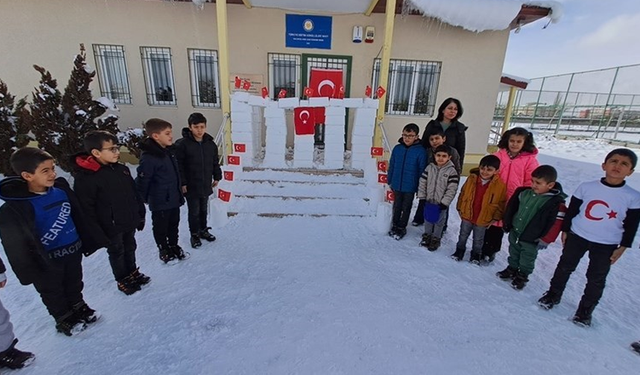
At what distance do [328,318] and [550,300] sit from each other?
201 centimetres

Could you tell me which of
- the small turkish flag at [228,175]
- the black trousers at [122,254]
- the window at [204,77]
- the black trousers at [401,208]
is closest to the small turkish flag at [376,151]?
the black trousers at [401,208]

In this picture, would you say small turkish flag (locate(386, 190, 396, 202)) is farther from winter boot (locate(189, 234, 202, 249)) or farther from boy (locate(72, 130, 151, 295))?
boy (locate(72, 130, 151, 295))

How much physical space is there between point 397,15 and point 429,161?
420 centimetres

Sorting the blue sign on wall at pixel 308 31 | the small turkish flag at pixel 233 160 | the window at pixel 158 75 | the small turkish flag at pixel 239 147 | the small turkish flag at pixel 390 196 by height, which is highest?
the blue sign on wall at pixel 308 31

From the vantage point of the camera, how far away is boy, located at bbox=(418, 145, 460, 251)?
3385 millimetres

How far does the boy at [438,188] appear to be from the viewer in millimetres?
3385

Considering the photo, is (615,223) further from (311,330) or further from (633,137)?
(633,137)

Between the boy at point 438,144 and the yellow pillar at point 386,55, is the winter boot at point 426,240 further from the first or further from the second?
the yellow pillar at point 386,55

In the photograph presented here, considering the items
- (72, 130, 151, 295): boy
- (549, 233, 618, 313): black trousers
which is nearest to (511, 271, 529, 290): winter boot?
(549, 233, 618, 313): black trousers

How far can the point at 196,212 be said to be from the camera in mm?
3553

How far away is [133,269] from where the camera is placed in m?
2.81

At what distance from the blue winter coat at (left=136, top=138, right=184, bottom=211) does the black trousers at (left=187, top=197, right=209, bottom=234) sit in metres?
0.39

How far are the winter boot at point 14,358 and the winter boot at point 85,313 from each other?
345mm

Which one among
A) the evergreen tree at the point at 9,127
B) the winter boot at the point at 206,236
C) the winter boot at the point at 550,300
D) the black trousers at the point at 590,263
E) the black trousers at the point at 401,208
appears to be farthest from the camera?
the evergreen tree at the point at 9,127
